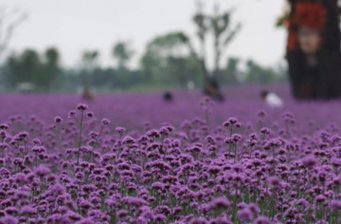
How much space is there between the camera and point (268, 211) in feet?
19.9

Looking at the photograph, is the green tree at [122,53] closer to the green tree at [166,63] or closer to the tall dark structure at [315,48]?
the green tree at [166,63]

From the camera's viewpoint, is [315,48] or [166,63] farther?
[166,63]

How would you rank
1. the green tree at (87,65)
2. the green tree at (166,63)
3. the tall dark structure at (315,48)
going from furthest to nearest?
the green tree at (87,65), the green tree at (166,63), the tall dark structure at (315,48)

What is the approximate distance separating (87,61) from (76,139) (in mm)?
135931

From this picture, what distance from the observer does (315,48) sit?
24.0 m

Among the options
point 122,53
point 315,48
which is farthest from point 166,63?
point 315,48

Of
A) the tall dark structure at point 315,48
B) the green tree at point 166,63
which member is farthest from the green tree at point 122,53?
the tall dark structure at point 315,48

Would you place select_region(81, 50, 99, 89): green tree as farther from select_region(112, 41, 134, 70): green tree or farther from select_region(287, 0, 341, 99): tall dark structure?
select_region(287, 0, 341, 99): tall dark structure

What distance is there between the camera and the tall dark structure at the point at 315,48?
23.5 meters

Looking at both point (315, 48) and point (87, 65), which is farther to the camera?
point (87, 65)

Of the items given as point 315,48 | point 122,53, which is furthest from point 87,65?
point 315,48

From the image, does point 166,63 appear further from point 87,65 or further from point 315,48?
point 315,48

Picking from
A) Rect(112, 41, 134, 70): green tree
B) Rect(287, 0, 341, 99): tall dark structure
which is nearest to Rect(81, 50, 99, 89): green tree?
Rect(112, 41, 134, 70): green tree

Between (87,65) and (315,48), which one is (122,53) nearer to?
(87,65)
